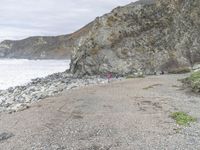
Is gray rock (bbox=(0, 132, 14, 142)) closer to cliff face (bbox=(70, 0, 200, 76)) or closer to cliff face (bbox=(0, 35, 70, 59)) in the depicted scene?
cliff face (bbox=(70, 0, 200, 76))

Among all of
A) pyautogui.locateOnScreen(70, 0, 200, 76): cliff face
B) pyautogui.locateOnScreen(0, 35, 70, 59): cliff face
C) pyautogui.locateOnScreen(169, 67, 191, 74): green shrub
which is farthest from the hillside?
pyautogui.locateOnScreen(169, 67, 191, 74): green shrub

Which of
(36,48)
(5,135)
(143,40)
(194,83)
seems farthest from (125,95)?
(36,48)

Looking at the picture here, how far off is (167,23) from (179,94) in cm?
1502

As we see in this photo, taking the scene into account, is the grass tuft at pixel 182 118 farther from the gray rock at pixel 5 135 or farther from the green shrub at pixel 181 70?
the green shrub at pixel 181 70

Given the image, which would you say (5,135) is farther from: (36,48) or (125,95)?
(36,48)

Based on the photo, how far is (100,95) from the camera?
57.4 feet

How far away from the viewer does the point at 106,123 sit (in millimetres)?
12758

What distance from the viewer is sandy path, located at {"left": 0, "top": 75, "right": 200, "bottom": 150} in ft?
36.5

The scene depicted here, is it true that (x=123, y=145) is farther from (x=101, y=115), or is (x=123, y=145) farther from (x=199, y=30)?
(x=199, y=30)

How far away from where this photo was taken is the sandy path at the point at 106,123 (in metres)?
11.1

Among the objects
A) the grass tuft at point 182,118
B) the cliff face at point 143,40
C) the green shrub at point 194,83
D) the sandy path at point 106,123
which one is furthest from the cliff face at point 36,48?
the grass tuft at point 182,118

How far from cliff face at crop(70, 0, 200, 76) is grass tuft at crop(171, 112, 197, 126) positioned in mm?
15206

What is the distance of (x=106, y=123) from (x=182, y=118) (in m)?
2.23

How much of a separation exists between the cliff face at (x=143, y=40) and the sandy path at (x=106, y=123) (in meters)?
11.5
